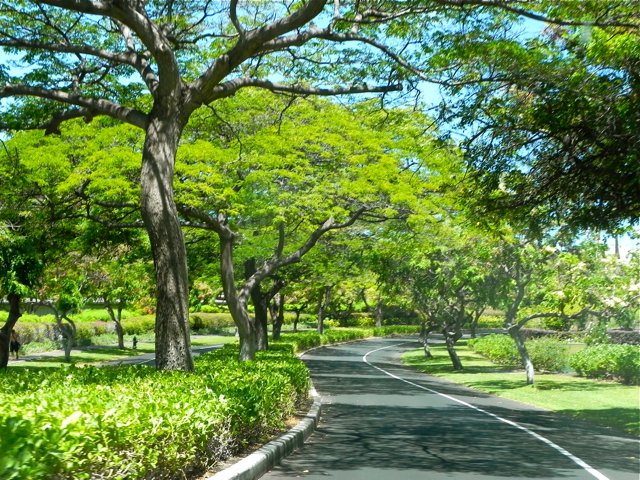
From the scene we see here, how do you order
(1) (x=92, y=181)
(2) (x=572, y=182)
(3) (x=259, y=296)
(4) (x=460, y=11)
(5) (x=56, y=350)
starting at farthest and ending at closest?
1. (5) (x=56, y=350)
2. (3) (x=259, y=296)
3. (1) (x=92, y=181)
4. (2) (x=572, y=182)
5. (4) (x=460, y=11)

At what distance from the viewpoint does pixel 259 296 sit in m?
31.4

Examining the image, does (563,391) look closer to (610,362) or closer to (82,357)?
(610,362)

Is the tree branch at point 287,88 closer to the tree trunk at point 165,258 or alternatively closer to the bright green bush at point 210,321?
the tree trunk at point 165,258

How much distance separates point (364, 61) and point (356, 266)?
1974 centimetres

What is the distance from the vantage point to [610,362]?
3006 cm

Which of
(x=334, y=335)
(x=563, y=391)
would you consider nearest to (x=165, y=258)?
(x=563, y=391)

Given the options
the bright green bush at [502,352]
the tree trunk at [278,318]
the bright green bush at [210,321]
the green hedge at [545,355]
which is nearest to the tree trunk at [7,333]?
the green hedge at [545,355]

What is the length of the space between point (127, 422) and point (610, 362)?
27109 mm

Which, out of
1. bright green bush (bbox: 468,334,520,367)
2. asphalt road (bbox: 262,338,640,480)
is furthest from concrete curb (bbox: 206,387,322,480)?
bright green bush (bbox: 468,334,520,367)

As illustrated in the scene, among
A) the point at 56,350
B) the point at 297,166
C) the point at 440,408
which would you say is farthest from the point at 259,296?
the point at 56,350

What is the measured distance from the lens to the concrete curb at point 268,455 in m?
8.18

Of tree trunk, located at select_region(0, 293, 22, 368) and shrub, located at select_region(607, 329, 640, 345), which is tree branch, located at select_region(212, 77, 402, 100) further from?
shrub, located at select_region(607, 329, 640, 345)

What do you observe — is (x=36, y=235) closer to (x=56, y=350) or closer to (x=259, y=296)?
(x=259, y=296)

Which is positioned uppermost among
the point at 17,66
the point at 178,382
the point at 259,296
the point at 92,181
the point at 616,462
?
the point at 17,66
